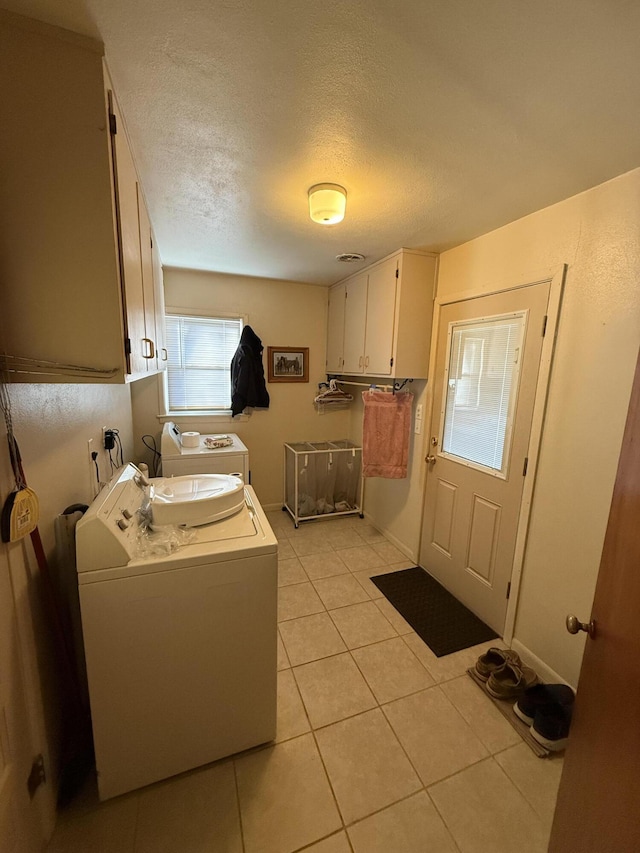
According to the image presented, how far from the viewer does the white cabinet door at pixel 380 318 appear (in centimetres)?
248

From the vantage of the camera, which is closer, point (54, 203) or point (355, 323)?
point (54, 203)

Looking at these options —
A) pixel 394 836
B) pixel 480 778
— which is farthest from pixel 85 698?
pixel 480 778

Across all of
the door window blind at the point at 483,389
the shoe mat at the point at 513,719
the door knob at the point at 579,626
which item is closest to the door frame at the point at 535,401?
the door window blind at the point at 483,389

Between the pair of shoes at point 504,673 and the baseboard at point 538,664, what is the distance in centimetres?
6

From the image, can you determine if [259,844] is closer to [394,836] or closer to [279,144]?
[394,836]

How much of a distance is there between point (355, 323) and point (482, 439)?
1.50 meters

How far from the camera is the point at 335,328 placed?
3.39 metres

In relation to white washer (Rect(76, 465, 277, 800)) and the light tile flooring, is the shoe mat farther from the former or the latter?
white washer (Rect(76, 465, 277, 800))

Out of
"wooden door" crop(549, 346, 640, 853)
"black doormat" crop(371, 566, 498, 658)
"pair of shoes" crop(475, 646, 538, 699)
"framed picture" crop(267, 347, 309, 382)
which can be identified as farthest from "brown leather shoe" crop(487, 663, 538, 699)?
"framed picture" crop(267, 347, 309, 382)

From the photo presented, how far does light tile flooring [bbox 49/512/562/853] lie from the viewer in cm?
115

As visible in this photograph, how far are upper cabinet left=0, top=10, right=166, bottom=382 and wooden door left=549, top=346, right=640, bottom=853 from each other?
1.35 m

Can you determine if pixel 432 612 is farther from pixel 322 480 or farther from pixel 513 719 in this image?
pixel 322 480

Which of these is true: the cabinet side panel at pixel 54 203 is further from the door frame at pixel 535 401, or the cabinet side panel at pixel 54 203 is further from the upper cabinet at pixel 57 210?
the door frame at pixel 535 401

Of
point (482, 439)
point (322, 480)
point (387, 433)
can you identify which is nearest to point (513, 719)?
point (482, 439)
